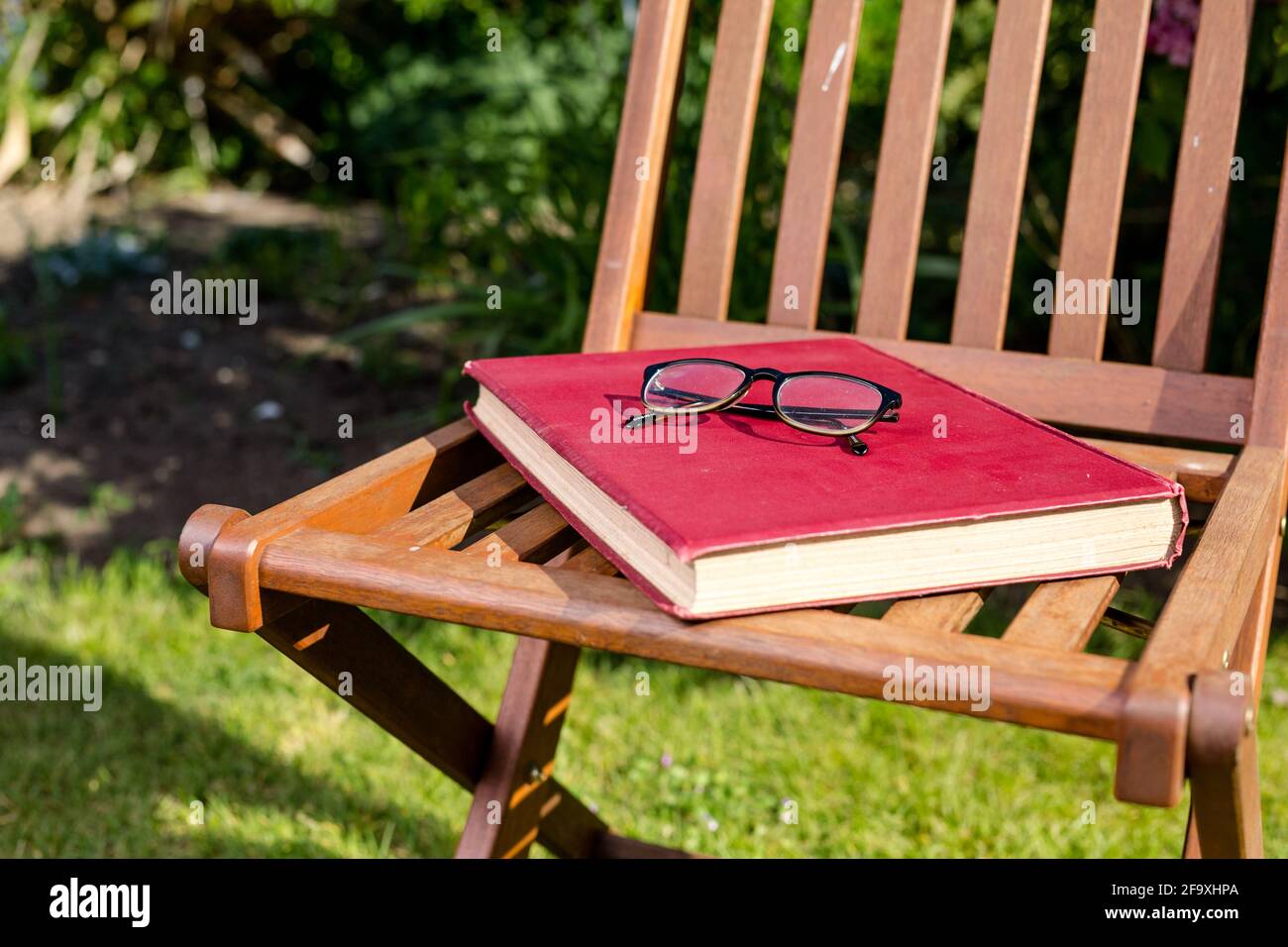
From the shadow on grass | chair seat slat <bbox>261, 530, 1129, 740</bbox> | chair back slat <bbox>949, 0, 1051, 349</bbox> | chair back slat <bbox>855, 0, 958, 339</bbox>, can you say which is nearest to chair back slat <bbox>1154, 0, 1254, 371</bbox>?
chair back slat <bbox>949, 0, 1051, 349</bbox>

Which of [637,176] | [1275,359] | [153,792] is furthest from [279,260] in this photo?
[1275,359]

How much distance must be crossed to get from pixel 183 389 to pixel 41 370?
1.32 ft

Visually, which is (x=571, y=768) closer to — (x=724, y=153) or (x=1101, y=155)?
(x=724, y=153)

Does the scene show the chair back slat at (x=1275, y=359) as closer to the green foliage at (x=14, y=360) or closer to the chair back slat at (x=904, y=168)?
the chair back slat at (x=904, y=168)

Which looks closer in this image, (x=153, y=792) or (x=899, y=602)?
(x=899, y=602)

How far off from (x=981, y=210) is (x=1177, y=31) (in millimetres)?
829

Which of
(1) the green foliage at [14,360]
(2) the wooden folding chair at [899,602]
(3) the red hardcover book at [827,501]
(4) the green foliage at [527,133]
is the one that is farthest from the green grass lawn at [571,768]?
(1) the green foliage at [14,360]

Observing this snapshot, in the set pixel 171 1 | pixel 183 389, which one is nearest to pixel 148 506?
pixel 183 389

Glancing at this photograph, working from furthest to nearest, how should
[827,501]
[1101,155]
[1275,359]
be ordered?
[1101,155]
[1275,359]
[827,501]

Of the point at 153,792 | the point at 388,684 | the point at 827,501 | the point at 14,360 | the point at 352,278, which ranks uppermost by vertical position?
the point at 827,501

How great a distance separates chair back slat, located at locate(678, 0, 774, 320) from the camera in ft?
4.76

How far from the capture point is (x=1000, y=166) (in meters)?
1.35

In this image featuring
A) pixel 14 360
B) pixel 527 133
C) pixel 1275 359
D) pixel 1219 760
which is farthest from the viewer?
pixel 14 360
